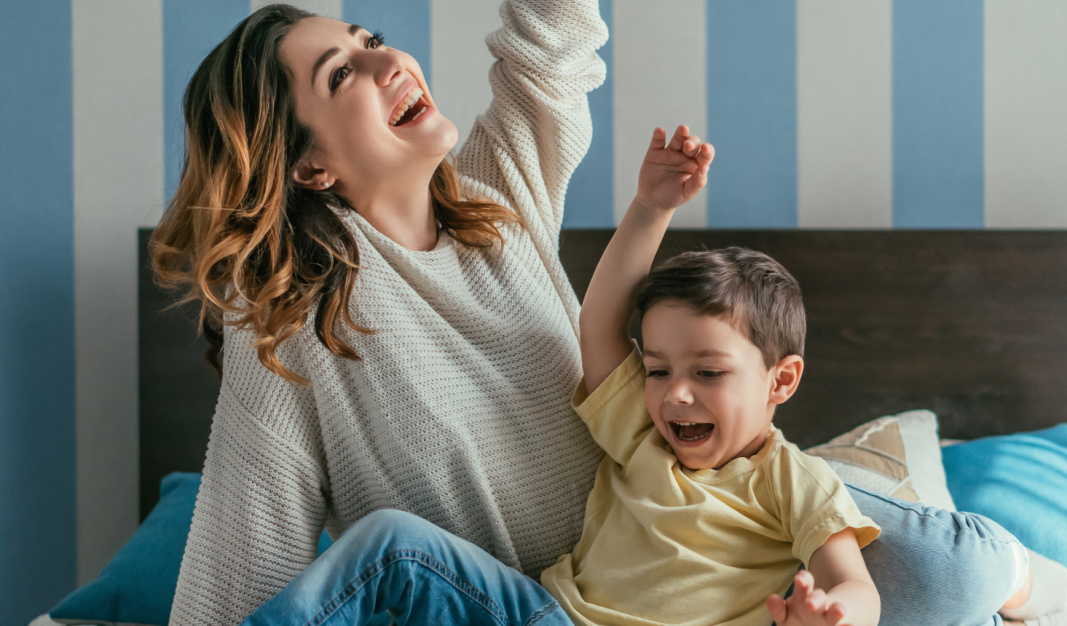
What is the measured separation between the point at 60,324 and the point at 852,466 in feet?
6.19

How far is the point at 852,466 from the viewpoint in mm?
1460

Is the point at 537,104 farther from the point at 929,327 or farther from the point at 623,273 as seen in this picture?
the point at 929,327

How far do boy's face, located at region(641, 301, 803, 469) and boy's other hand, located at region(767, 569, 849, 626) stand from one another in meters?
0.26

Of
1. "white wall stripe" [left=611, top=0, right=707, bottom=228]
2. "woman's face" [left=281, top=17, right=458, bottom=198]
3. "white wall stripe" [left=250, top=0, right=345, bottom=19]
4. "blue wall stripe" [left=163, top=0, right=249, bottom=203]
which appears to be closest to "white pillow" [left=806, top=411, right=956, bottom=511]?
"white wall stripe" [left=611, top=0, right=707, bottom=228]

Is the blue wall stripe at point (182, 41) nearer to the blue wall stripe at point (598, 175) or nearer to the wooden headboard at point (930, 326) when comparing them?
the wooden headboard at point (930, 326)

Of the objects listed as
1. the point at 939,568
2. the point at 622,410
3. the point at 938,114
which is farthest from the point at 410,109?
the point at 938,114

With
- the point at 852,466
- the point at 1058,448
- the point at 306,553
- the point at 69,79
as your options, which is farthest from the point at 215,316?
the point at 1058,448

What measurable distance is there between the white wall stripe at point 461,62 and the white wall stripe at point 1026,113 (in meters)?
1.27

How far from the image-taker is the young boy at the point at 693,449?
2.91 feet

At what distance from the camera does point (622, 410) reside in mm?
1023

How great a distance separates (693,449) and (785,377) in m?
0.16

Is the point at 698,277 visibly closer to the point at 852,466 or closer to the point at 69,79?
the point at 852,466

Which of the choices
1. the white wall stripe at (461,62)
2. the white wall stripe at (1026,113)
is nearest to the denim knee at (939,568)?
the white wall stripe at (1026,113)

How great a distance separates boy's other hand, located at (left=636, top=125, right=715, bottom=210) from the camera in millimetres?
962
